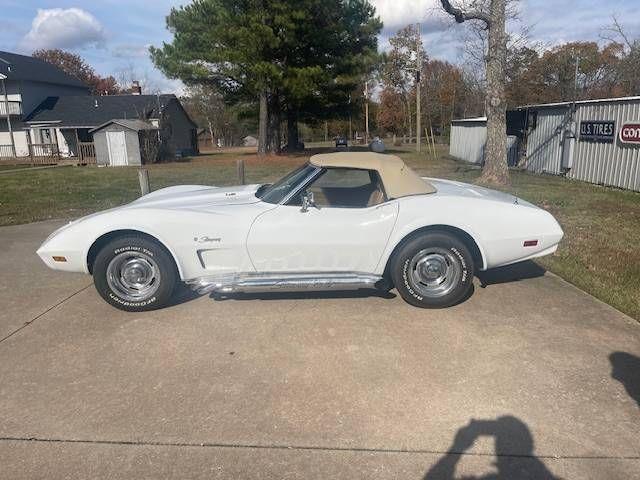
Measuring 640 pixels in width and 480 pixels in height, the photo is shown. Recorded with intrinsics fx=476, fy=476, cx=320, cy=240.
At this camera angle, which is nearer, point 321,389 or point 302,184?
point 321,389

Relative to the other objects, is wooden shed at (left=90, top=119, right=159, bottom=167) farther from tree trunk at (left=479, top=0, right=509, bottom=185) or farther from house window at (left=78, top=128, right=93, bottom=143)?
tree trunk at (left=479, top=0, right=509, bottom=185)

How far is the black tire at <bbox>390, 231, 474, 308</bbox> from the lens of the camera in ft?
13.5

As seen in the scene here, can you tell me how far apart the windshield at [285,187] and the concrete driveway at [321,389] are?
96cm

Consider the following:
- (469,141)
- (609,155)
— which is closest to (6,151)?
(469,141)

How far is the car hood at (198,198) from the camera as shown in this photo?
14.3ft

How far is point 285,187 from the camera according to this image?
14.2ft

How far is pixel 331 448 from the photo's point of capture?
247cm

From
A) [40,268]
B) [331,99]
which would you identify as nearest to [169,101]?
[331,99]

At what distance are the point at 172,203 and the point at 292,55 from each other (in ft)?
77.8

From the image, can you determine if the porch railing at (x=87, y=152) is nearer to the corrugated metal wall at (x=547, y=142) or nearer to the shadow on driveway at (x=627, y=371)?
the corrugated metal wall at (x=547, y=142)

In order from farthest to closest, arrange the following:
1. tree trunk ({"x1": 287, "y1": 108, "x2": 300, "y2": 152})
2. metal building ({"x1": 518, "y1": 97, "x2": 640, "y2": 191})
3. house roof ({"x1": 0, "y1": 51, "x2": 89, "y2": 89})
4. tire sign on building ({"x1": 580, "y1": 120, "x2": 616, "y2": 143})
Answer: house roof ({"x1": 0, "y1": 51, "x2": 89, "y2": 89}) < tree trunk ({"x1": 287, "y1": 108, "x2": 300, "y2": 152}) < tire sign on building ({"x1": 580, "y1": 120, "x2": 616, "y2": 143}) < metal building ({"x1": 518, "y1": 97, "x2": 640, "y2": 191})

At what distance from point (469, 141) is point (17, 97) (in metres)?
34.3

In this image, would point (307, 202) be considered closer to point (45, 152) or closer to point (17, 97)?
point (45, 152)

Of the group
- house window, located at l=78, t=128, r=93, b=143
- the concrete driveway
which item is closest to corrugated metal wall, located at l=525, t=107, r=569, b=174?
the concrete driveway
